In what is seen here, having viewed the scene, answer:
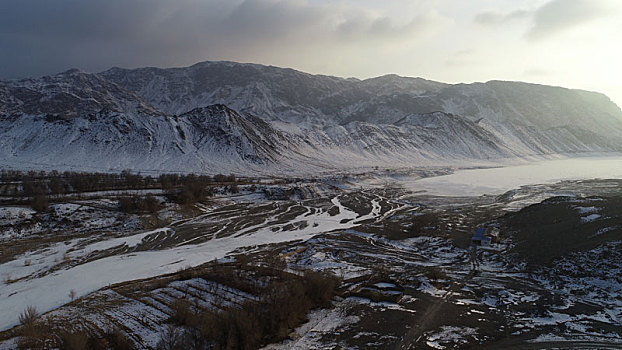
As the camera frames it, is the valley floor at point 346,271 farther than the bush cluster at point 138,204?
No

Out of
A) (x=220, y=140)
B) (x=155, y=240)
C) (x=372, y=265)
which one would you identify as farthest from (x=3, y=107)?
(x=372, y=265)

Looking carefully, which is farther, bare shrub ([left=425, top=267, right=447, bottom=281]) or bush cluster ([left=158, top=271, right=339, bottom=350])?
bare shrub ([left=425, top=267, right=447, bottom=281])

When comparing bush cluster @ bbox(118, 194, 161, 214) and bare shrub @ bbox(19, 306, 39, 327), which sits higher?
bush cluster @ bbox(118, 194, 161, 214)

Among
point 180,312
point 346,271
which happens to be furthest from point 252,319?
point 346,271

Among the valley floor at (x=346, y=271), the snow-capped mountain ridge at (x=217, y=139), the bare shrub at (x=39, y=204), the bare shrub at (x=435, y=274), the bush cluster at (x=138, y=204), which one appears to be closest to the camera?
the valley floor at (x=346, y=271)

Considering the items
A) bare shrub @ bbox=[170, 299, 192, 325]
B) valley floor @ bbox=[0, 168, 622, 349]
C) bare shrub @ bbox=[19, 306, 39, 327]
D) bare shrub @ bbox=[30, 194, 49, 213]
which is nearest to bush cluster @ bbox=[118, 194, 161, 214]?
valley floor @ bbox=[0, 168, 622, 349]

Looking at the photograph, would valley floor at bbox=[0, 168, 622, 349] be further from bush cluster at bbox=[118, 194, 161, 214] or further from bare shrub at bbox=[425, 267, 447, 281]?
bush cluster at bbox=[118, 194, 161, 214]

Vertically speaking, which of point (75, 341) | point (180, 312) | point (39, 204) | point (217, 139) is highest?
point (217, 139)

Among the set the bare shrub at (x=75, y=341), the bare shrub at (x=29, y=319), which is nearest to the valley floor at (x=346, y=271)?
the bare shrub at (x=29, y=319)

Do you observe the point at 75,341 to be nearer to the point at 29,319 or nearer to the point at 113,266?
the point at 29,319

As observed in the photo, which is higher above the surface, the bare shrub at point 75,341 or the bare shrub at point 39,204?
the bare shrub at point 39,204

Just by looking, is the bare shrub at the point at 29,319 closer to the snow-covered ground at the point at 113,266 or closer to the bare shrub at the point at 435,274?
the snow-covered ground at the point at 113,266

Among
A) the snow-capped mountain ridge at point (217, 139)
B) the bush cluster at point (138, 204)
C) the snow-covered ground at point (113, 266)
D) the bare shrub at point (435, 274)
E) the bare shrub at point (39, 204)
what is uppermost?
the snow-capped mountain ridge at point (217, 139)

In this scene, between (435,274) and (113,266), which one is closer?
(435,274)
